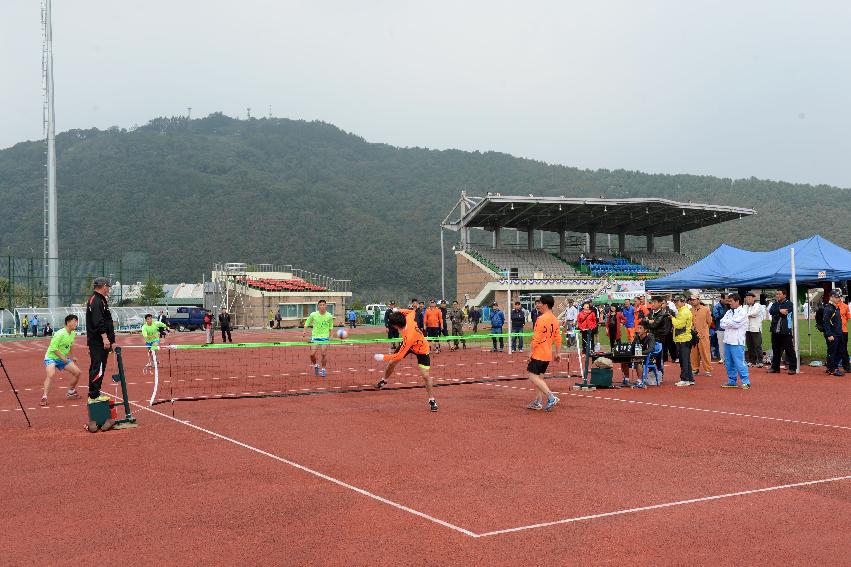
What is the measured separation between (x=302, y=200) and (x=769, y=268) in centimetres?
11883

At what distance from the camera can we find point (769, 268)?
61.9 ft

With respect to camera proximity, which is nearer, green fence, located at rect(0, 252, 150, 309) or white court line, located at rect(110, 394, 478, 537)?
white court line, located at rect(110, 394, 478, 537)

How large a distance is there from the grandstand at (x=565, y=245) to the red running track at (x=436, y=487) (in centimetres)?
3930

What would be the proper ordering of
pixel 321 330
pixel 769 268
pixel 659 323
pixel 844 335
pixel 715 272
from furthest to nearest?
pixel 715 272
pixel 769 268
pixel 321 330
pixel 844 335
pixel 659 323

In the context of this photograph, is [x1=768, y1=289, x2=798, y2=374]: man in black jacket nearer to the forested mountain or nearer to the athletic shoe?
the athletic shoe

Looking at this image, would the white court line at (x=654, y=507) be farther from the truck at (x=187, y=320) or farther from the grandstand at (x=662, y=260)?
the grandstand at (x=662, y=260)

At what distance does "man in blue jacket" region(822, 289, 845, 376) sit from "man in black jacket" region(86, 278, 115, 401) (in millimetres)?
14708

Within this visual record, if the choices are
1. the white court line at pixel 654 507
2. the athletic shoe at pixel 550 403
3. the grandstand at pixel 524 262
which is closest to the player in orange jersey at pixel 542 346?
the athletic shoe at pixel 550 403

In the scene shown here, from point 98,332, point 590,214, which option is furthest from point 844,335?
point 590,214

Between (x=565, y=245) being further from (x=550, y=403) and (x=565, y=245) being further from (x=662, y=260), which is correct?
(x=550, y=403)

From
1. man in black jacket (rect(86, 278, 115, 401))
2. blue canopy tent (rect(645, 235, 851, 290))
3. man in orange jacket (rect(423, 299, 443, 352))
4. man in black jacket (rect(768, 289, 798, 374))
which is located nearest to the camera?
man in black jacket (rect(86, 278, 115, 401))

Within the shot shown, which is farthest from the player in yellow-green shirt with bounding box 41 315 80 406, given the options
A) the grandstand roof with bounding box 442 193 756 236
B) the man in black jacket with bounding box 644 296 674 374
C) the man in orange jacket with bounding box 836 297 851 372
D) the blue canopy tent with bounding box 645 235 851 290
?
the grandstand roof with bounding box 442 193 756 236

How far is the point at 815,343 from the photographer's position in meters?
27.5

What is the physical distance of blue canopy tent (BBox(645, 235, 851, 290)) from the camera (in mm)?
17859
